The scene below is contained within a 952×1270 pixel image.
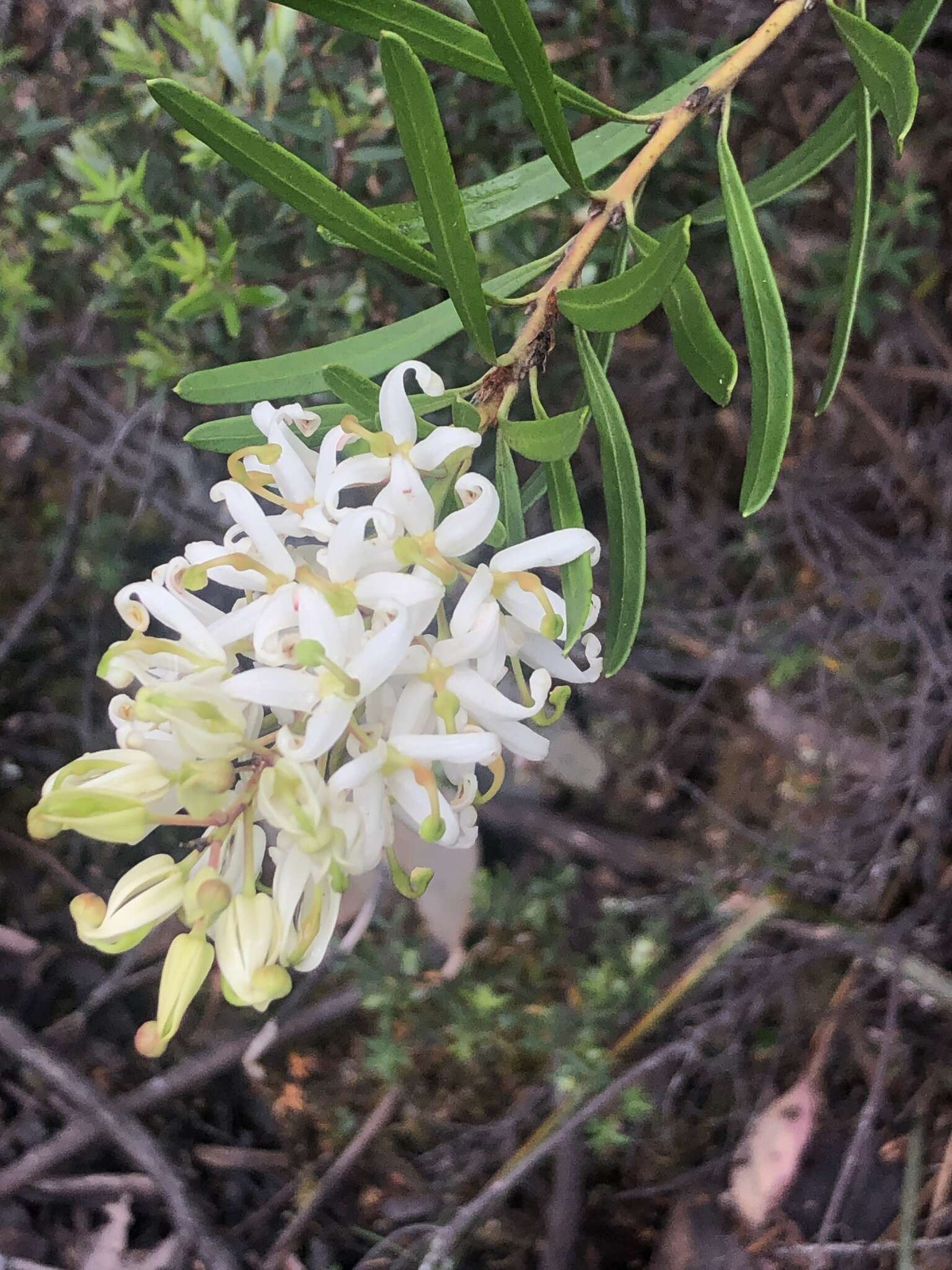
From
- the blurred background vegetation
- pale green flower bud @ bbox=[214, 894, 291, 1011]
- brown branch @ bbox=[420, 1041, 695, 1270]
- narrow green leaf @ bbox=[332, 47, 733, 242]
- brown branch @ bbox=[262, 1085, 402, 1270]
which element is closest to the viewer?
pale green flower bud @ bbox=[214, 894, 291, 1011]

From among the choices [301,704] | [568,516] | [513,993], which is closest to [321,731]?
[301,704]

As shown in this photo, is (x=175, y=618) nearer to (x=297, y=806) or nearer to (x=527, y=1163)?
(x=297, y=806)

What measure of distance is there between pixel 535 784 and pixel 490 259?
48.3 inches

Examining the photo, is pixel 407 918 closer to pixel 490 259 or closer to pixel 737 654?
pixel 737 654

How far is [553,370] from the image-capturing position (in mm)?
1449

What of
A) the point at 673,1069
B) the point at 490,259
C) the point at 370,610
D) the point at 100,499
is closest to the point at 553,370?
the point at 490,259

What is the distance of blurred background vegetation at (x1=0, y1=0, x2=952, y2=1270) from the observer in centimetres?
140

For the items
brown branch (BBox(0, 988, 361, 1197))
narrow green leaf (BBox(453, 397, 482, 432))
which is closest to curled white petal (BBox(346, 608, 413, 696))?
narrow green leaf (BBox(453, 397, 482, 432))

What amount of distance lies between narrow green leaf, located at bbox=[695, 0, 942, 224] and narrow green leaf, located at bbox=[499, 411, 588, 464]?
49 cm

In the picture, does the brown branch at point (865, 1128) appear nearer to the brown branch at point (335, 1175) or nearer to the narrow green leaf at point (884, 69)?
the brown branch at point (335, 1175)

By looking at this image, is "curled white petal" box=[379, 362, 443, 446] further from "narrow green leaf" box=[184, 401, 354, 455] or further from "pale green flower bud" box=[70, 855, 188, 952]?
"pale green flower bud" box=[70, 855, 188, 952]

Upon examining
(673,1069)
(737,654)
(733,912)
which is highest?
(737,654)

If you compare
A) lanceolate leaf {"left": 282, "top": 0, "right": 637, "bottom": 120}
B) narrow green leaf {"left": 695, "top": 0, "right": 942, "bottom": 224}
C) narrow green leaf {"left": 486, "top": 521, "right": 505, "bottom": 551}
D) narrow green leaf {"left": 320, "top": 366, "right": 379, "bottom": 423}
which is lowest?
narrow green leaf {"left": 486, "top": 521, "right": 505, "bottom": 551}

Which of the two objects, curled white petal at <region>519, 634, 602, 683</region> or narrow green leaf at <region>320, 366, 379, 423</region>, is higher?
narrow green leaf at <region>320, 366, 379, 423</region>
